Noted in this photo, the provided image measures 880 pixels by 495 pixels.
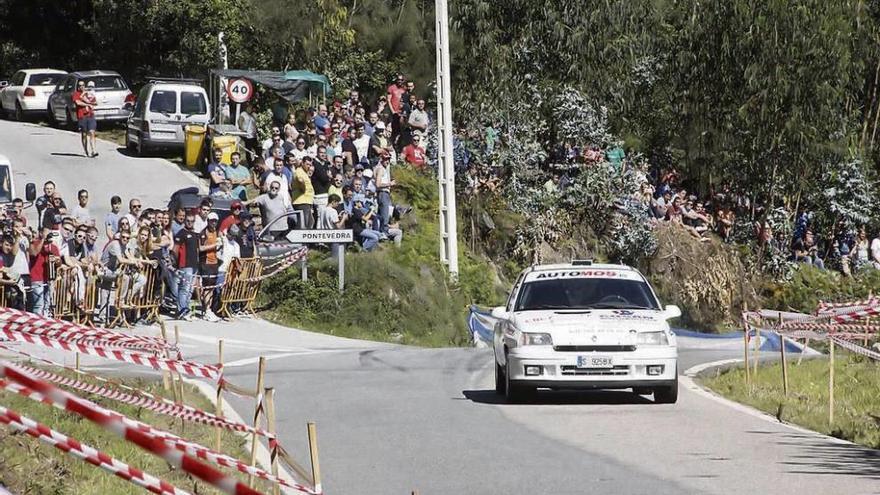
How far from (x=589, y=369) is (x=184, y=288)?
11388 mm

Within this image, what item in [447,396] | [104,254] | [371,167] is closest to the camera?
[447,396]

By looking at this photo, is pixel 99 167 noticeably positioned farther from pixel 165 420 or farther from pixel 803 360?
pixel 165 420

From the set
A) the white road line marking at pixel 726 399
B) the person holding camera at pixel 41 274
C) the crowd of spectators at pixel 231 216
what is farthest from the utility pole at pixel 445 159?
the person holding camera at pixel 41 274

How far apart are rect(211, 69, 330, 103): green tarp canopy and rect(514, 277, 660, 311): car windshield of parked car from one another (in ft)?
76.8

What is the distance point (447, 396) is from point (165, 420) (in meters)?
4.23

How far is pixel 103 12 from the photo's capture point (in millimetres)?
55375

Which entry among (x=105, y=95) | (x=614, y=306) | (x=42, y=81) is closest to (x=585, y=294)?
(x=614, y=306)

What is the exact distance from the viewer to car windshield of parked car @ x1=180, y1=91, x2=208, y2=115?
41.3m

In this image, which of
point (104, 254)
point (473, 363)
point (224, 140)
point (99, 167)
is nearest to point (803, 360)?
point (473, 363)

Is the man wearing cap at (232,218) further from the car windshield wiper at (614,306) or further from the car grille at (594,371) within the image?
the car grille at (594,371)

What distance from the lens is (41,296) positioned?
23.2m

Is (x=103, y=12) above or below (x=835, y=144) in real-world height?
above

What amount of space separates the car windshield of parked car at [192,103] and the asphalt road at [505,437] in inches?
749

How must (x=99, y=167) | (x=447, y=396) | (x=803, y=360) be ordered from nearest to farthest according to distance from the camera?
(x=447, y=396)
(x=803, y=360)
(x=99, y=167)
